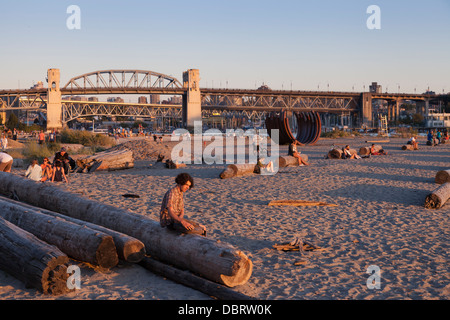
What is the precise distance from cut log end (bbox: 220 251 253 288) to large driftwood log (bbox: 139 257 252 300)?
21 centimetres

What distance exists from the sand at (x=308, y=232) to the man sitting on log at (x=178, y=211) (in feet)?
2.75

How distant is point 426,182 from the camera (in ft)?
56.4

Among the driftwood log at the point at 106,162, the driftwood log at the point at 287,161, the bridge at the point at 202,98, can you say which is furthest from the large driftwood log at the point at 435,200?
the bridge at the point at 202,98

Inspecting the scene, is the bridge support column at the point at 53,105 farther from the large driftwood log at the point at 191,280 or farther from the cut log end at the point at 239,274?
the cut log end at the point at 239,274

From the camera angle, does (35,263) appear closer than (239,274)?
Yes

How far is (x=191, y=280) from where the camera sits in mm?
6500

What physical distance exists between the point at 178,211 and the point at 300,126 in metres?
38.6

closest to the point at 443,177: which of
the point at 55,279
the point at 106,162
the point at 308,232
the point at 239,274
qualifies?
the point at 308,232

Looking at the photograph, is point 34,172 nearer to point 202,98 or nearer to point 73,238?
point 73,238

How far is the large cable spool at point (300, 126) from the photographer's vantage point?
3912 centimetres

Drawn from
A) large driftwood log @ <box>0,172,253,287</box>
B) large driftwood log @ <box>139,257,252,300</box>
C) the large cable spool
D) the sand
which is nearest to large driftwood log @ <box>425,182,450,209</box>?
the sand

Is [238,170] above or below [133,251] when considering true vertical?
above

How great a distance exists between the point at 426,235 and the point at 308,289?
4170mm
